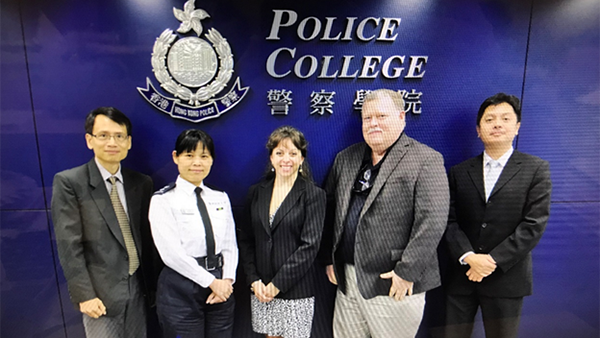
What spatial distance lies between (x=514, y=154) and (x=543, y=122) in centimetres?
38

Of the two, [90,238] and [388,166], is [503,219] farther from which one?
[90,238]

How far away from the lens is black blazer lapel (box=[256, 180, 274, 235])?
1.68 m

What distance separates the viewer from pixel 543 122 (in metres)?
1.89

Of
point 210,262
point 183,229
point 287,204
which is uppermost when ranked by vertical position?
point 287,204

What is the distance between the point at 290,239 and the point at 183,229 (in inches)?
24.5

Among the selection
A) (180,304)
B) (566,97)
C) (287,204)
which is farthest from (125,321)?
(566,97)

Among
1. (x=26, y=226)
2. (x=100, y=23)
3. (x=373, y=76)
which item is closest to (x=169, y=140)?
(x=100, y=23)

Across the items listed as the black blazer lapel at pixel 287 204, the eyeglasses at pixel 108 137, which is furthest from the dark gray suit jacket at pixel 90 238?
the black blazer lapel at pixel 287 204

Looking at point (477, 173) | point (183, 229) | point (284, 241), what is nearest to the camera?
point (183, 229)

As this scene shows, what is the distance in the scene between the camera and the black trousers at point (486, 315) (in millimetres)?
1823

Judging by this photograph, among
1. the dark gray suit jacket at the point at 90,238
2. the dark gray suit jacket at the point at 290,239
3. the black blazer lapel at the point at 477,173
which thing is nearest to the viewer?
the dark gray suit jacket at the point at 90,238

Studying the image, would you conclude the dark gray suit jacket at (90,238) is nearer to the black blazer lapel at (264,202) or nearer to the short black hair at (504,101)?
the black blazer lapel at (264,202)

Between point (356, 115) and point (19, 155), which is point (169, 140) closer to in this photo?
point (19, 155)

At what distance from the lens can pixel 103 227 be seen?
1597 millimetres
